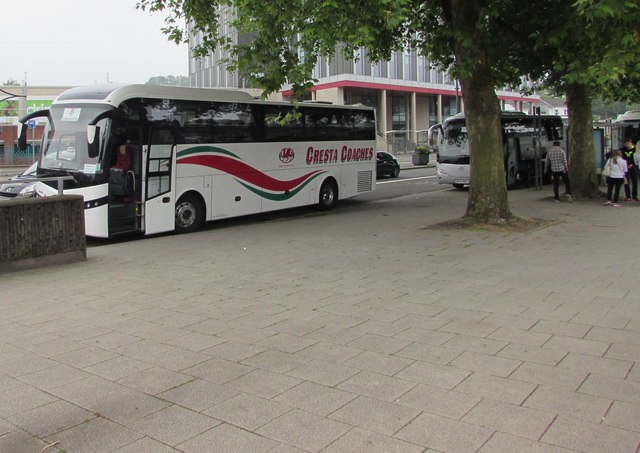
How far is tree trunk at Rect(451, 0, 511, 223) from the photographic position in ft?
40.4

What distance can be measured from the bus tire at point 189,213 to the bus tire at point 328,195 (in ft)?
15.8

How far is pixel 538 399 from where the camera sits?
12.9 ft

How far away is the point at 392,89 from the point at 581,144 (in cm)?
4531

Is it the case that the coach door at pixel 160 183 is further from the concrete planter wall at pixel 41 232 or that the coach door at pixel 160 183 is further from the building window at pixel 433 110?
the building window at pixel 433 110

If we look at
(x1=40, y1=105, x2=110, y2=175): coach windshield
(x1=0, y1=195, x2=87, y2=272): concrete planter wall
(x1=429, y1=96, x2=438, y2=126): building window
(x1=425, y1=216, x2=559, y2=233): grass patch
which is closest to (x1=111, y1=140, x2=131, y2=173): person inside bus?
(x1=40, y1=105, x2=110, y2=175): coach windshield

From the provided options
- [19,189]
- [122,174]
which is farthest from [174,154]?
[19,189]

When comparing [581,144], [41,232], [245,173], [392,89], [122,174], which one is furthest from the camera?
[392,89]

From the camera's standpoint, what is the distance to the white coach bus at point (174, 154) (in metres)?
11.9

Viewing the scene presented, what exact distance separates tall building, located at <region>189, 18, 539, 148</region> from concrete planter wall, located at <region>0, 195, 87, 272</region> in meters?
44.4

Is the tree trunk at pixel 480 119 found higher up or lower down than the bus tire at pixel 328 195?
higher up

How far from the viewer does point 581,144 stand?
57.3ft

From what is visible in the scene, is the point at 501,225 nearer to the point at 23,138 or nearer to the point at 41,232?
the point at 41,232

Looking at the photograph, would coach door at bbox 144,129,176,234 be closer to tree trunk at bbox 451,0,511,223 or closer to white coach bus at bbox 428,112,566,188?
tree trunk at bbox 451,0,511,223

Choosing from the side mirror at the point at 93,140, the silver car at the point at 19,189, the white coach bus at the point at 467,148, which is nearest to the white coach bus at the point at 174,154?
the side mirror at the point at 93,140
